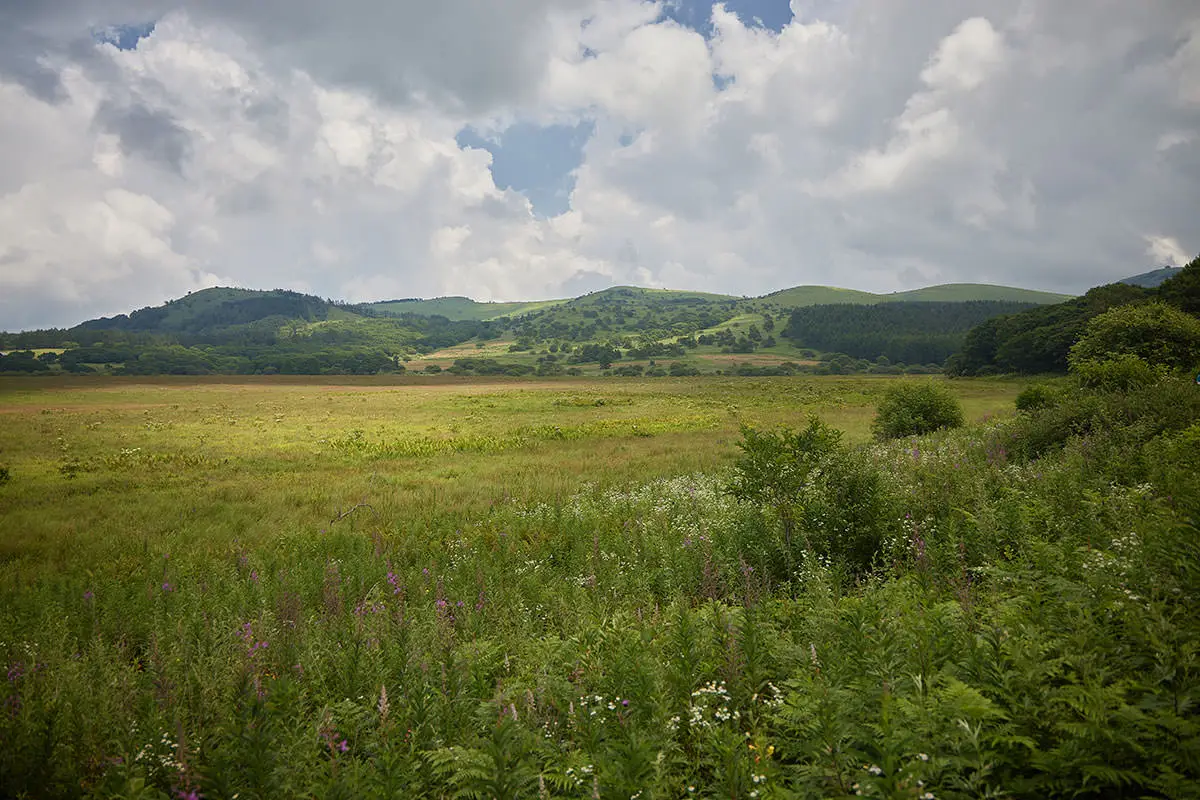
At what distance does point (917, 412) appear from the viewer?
93.7 feet

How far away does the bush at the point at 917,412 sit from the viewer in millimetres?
27766

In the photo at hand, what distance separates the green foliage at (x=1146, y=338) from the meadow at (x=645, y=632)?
85.8 feet

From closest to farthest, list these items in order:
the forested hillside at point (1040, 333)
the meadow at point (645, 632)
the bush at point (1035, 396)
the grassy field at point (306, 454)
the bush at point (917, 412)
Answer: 1. the meadow at point (645, 632)
2. the grassy field at point (306, 454)
3. the bush at point (1035, 396)
4. the bush at point (917, 412)
5. the forested hillside at point (1040, 333)

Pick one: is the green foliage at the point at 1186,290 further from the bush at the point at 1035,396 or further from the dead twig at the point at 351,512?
the dead twig at the point at 351,512

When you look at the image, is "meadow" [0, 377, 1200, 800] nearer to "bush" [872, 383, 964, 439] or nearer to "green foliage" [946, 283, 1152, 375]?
"bush" [872, 383, 964, 439]

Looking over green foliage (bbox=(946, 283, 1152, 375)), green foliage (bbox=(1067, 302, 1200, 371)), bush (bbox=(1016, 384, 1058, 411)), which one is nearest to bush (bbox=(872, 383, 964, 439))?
bush (bbox=(1016, 384, 1058, 411))

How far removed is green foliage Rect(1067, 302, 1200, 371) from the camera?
108 feet

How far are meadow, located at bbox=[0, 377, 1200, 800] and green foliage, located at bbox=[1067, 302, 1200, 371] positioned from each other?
26139 millimetres

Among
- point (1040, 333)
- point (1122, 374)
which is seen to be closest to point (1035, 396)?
point (1122, 374)

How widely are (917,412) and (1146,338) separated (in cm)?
2100

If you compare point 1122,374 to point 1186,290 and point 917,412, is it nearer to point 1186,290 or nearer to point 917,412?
point 917,412

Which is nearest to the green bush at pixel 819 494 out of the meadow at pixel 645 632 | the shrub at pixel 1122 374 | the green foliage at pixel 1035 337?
the meadow at pixel 645 632

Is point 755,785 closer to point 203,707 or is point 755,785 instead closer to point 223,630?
point 203,707

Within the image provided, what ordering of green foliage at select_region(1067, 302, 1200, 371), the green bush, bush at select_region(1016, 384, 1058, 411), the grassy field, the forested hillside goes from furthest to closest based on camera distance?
the forested hillside → green foliage at select_region(1067, 302, 1200, 371) → bush at select_region(1016, 384, 1058, 411) → the grassy field → the green bush
